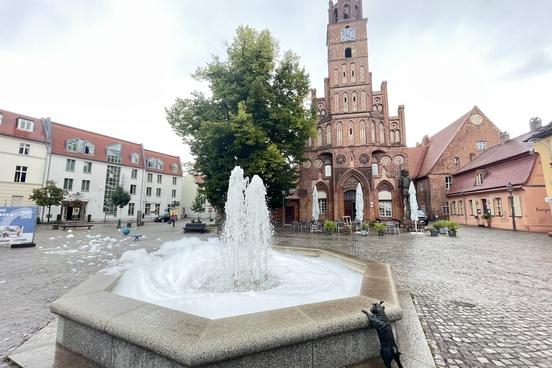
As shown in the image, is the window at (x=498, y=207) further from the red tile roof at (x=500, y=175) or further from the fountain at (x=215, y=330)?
the fountain at (x=215, y=330)

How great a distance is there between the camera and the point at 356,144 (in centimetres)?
2834

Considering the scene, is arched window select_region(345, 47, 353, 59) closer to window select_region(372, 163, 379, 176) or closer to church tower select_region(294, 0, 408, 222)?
church tower select_region(294, 0, 408, 222)

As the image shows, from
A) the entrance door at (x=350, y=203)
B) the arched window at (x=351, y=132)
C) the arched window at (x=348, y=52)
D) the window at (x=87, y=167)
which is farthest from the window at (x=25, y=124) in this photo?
the arched window at (x=348, y=52)

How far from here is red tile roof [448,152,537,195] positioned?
20303 millimetres

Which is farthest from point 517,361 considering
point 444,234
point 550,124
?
point 550,124

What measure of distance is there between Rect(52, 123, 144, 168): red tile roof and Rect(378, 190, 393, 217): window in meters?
37.2

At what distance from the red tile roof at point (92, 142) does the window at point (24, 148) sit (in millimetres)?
2298

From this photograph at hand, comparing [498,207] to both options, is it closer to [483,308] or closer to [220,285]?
[483,308]

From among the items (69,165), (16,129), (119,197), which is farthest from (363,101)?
(16,129)

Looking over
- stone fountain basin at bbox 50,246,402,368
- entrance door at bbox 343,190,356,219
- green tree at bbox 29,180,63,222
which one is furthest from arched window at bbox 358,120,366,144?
green tree at bbox 29,180,63,222

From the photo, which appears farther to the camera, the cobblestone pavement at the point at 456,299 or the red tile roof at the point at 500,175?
the red tile roof at the point at 500,175

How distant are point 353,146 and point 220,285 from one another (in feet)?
86.1

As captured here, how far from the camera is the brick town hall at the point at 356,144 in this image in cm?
2830

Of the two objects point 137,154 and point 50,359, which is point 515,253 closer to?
point 50,359
